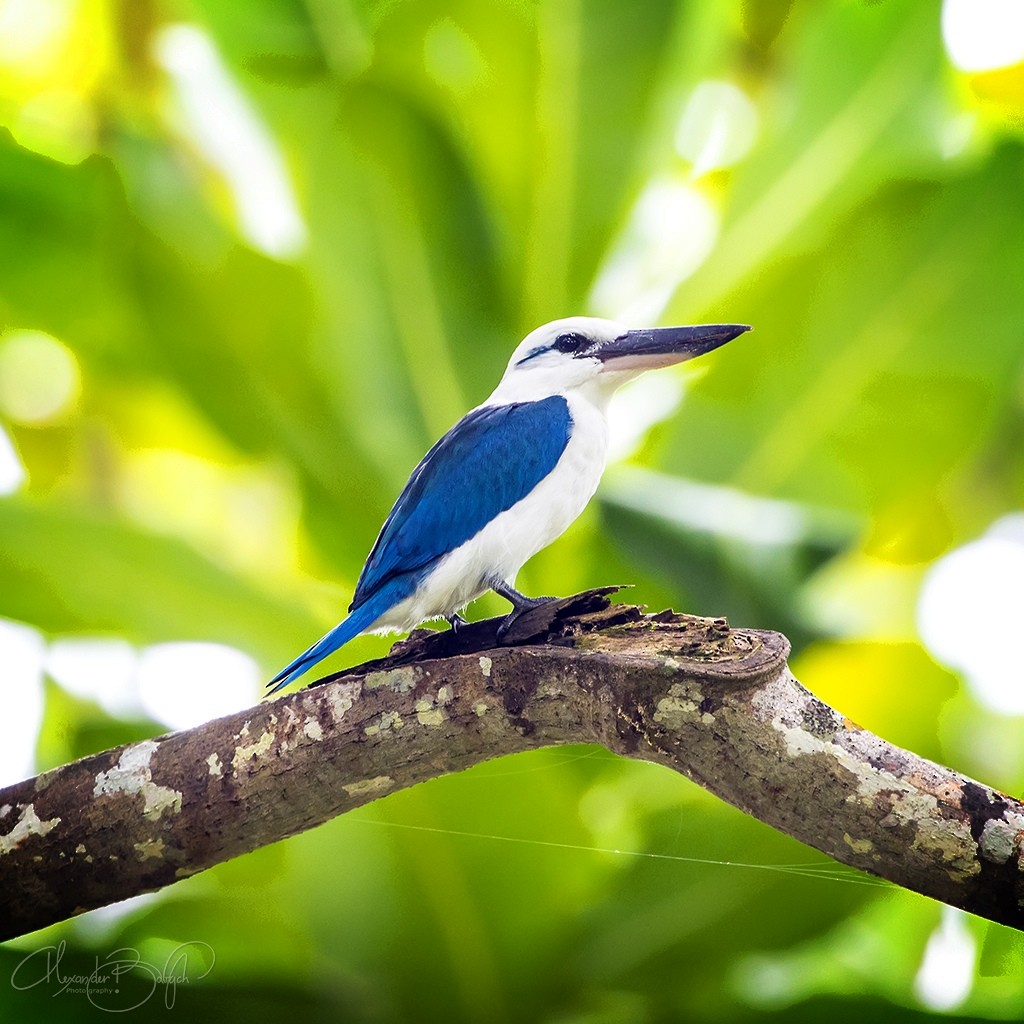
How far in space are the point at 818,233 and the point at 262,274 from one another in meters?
0.99

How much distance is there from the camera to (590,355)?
1507mm

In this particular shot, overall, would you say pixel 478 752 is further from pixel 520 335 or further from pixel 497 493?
pixel 520 335

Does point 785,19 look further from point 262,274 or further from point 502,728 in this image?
point 502,728

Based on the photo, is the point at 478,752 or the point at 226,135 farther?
the point at 226,135

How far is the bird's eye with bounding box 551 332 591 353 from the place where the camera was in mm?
1519

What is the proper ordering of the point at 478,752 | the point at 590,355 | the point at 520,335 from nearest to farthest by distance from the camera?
1. the point at 478,752
2. the point at 590,355
3. the point at 520,335

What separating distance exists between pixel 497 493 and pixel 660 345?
290 millimetres

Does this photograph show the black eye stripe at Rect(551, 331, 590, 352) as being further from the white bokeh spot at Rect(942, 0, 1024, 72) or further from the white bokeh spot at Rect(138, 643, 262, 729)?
the white bokeh spot at Rect(942, 0, 1024, 72)

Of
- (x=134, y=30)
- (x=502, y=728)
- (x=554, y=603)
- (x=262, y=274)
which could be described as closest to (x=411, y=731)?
(x=502, y=728)

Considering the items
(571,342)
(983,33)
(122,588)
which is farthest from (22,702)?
(983,33)

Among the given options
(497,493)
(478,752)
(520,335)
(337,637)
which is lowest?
(478,752)

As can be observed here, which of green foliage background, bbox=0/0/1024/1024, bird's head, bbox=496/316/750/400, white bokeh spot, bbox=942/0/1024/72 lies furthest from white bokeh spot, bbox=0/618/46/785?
white bokeh spot, bbox=942/0/1024/72

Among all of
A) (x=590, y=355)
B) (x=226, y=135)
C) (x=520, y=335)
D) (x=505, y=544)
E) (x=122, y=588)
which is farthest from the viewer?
(x=226, y=135)

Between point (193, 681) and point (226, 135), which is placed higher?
point (226, 135)
